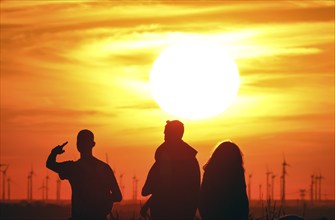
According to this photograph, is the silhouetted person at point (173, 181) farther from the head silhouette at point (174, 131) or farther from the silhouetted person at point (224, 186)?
the silhouetted person at point (224, 186)

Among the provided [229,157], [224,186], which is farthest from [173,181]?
[229,157]

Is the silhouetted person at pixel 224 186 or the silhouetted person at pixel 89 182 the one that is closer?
the silhouetted person at pixel 224 186

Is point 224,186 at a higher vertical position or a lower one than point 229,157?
lower

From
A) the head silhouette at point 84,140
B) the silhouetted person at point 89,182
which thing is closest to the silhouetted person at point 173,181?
the silhouetted person at point 89,182

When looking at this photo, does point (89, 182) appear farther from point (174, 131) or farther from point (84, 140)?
point (174, 131)

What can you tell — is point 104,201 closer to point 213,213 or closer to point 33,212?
point 213,213

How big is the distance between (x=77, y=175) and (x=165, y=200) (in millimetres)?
1732

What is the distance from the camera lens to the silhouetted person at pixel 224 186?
18141mm

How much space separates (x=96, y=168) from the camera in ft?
60.4

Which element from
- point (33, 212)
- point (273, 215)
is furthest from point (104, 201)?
point (33, 212)

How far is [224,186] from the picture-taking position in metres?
18.3

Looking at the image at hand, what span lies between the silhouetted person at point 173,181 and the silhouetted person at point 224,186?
602 millimetres

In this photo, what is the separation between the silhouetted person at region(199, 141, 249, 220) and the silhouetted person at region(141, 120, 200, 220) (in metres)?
0.60

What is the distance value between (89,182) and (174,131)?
1781 mm
